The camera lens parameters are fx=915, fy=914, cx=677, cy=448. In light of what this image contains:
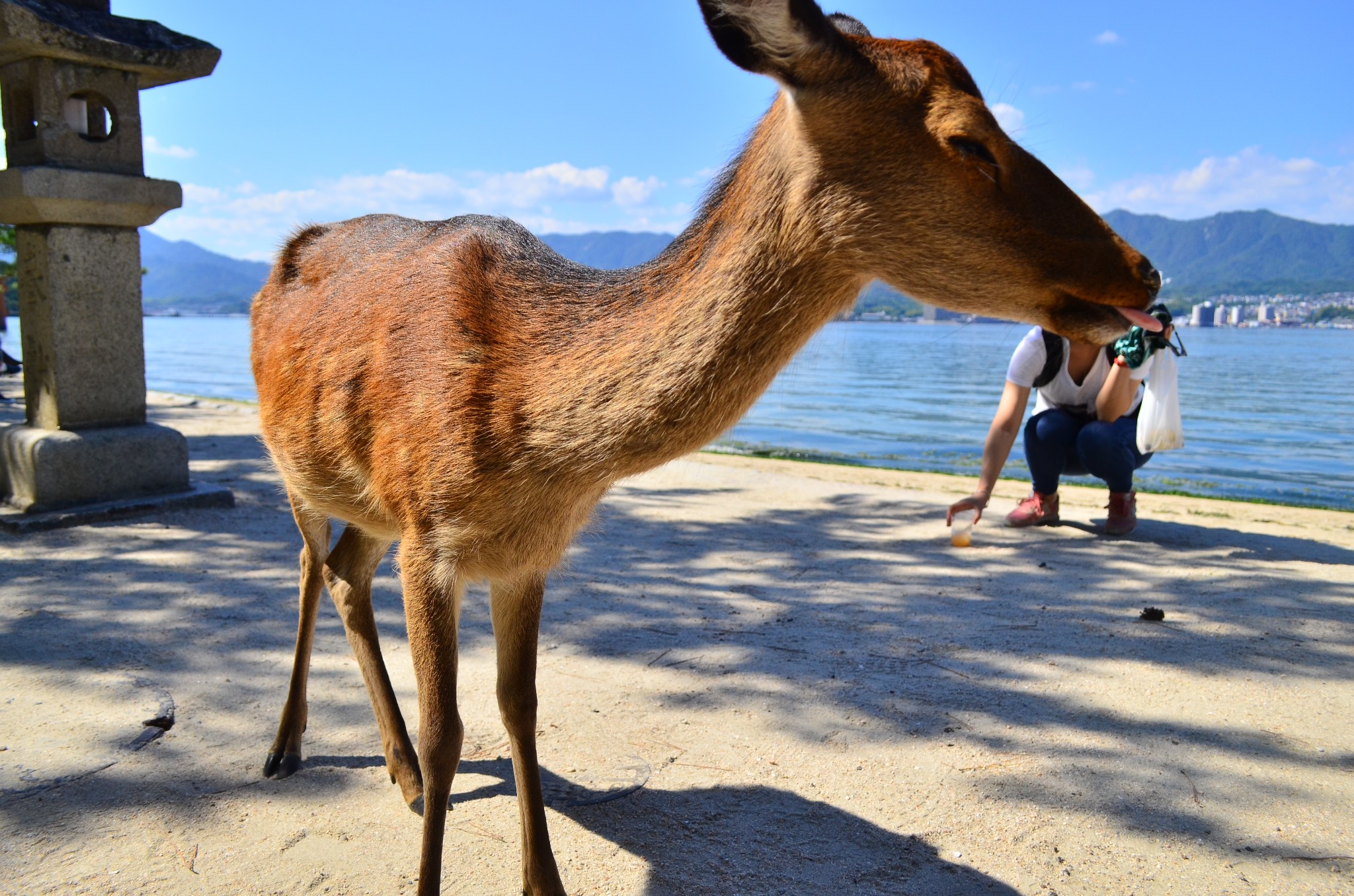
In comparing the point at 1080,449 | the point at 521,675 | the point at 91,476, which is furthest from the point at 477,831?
the point at 1080,449

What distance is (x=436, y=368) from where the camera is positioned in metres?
2.53

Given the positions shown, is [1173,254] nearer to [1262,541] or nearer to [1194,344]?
[1194,344]

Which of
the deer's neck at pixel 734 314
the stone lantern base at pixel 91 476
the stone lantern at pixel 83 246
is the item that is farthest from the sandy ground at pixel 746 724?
the deer's neck at pixel 734 314

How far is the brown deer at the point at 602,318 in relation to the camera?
192 cm

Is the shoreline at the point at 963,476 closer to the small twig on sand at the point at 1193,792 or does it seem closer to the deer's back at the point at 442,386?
the deer's back at the point at 442,386

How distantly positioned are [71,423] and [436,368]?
5394mm

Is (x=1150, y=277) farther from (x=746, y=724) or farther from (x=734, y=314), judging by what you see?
(x=746, y=724)

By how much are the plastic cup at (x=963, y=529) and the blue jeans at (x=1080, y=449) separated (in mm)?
674

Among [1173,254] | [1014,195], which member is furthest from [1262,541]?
[1173,254]

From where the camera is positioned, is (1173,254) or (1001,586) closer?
(1001,586)

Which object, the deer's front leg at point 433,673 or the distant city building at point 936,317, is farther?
the distant city building at point 936,317

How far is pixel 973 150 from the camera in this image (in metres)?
1.92

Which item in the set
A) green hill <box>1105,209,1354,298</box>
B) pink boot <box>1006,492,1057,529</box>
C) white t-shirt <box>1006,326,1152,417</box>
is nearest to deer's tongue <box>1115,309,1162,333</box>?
white t-shirt <box>1006,326,1152,417</box>

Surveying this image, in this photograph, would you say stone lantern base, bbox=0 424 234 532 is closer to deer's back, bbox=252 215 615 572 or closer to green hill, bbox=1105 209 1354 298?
deer's back, bbox=252 215 615 572
